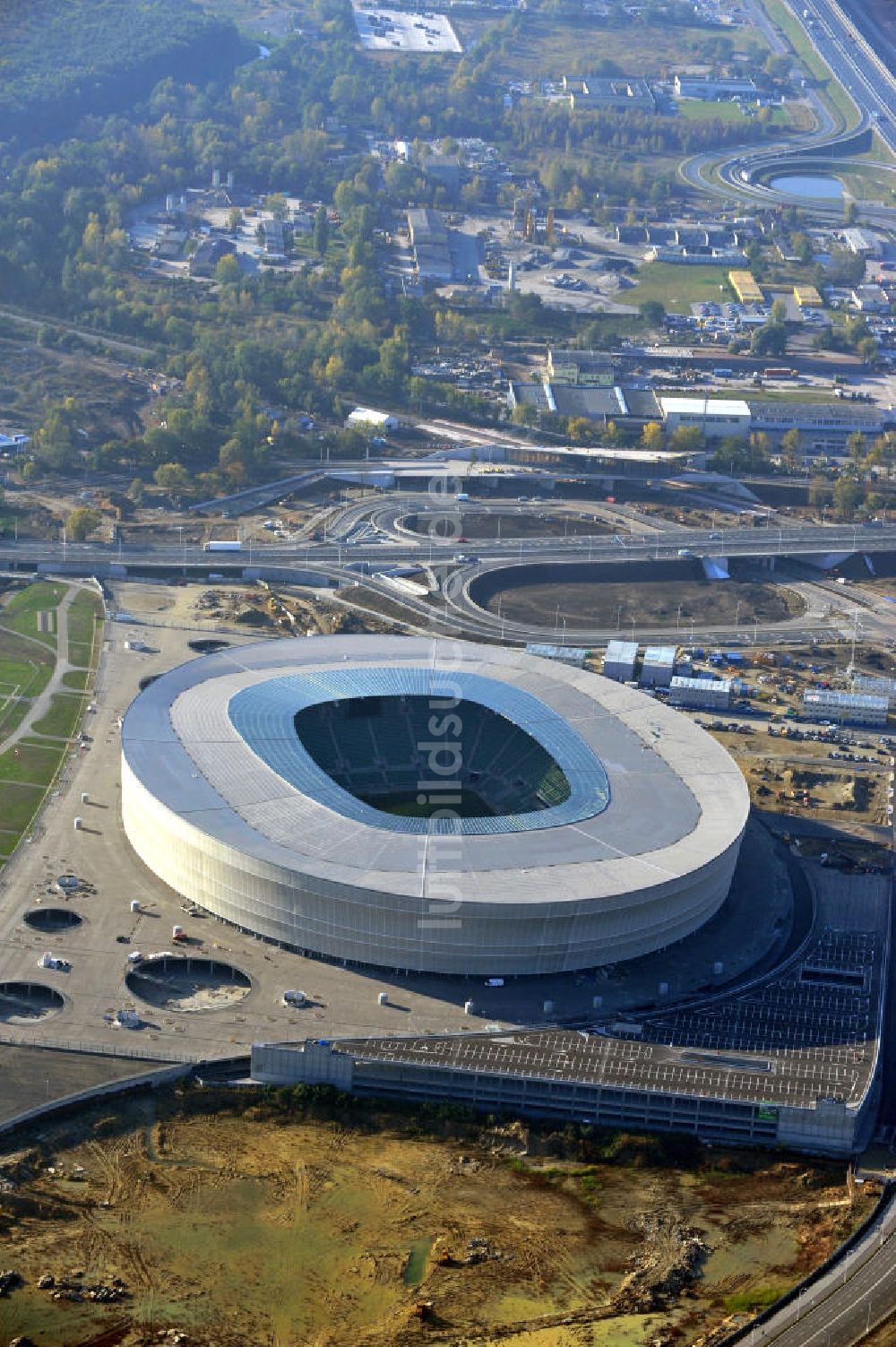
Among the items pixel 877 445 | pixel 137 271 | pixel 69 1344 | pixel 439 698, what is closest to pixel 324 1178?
pixel 69 1344

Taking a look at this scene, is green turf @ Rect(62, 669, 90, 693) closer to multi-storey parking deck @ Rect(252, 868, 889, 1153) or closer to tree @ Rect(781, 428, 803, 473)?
multi-storey parking deck @ Rect(252, 868, 889, 1153)

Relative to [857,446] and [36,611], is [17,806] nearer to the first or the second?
[36,611]

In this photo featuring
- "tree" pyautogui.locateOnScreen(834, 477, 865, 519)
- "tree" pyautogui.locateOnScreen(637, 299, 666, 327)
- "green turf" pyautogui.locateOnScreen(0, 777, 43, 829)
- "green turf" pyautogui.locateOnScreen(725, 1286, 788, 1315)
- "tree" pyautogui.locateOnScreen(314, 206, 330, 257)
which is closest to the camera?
"green turf" pyautogui.locateOnScreen(725, 1286, 788, 1315)

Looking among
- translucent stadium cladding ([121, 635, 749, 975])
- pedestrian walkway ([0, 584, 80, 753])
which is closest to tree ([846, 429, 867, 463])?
translucent stadium cladding ([121, 635, 749, 975])

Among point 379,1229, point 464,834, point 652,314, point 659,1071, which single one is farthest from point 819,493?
point 379,1229

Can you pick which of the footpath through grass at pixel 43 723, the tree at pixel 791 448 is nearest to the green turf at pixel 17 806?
the footpath through grass at pixel 43 723

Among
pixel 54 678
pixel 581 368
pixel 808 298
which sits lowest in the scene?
pixel 54 678

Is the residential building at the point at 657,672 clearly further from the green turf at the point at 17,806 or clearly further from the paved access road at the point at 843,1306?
the paved access road at the point at 843,1306

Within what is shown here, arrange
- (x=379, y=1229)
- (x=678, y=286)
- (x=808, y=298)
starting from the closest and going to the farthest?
(x=379, y=1229) < (x=808, y=298) < (x=678, y=286)
